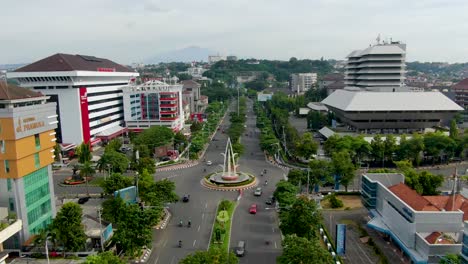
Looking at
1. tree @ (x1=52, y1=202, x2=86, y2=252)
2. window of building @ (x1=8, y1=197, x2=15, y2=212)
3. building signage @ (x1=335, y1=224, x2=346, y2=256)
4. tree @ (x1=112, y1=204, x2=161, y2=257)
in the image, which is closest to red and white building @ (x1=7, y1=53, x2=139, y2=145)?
window of building @ (x1=8, y1=197, x2=15, y2=212)

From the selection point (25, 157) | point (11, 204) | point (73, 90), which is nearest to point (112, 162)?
point (25, 157)

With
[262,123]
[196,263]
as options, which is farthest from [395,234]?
[262,123]

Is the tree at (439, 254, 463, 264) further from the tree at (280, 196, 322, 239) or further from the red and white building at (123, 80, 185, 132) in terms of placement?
the red and white building at (123, 80, 185, 132)

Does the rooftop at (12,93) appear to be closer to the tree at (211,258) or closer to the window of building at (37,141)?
the window of building at (37,141)

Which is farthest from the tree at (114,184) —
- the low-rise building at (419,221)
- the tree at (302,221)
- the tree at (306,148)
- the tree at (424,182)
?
the tree at (424,182)

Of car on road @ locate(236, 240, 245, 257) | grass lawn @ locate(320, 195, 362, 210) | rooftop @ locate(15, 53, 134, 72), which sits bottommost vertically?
grass lawn @ locate(320, 195, 362, 210)

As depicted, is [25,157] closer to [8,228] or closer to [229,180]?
[8,228]

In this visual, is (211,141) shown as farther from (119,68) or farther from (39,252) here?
(39,252)
